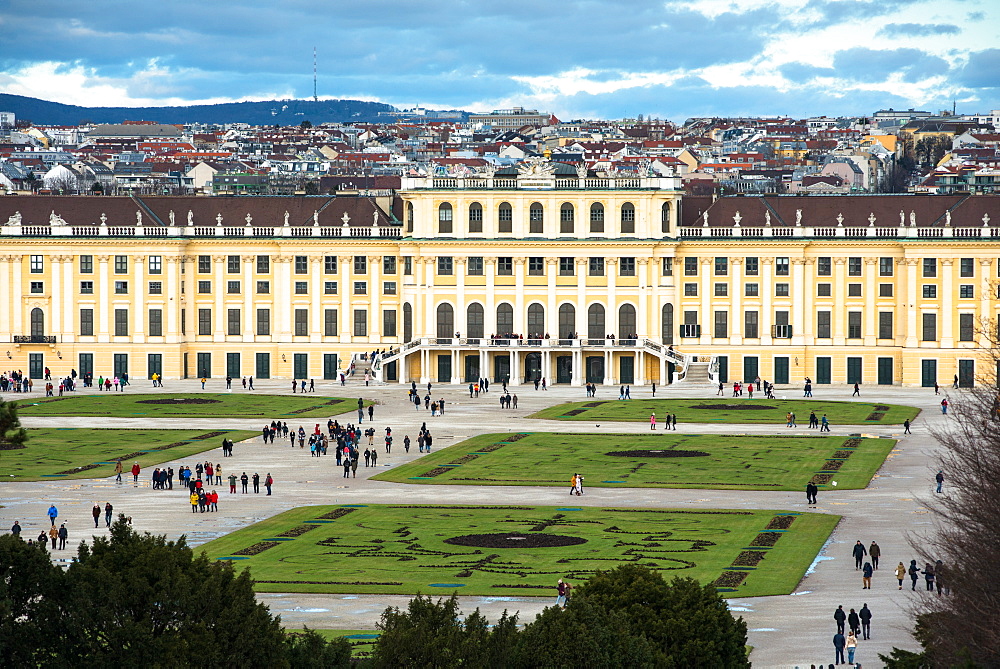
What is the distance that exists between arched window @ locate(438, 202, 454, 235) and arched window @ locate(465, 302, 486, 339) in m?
5.17

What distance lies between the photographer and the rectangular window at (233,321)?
12888 centimetres

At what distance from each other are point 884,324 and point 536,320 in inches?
886

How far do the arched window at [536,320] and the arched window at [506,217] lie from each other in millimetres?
5296

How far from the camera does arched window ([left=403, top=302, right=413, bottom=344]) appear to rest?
128 metres

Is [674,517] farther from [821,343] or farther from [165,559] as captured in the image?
[821,343]

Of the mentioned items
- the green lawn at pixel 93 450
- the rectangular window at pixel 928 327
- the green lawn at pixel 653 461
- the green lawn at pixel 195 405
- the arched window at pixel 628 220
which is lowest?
the green lawn at pixel 653 461

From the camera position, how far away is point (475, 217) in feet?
416

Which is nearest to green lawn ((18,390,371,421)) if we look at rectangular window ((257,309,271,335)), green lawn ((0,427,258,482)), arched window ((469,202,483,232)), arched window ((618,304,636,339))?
green lawn ((0,427,258,482))

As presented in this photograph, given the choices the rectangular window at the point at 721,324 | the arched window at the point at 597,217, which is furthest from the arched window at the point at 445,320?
the rectangular window at the point at 721,324

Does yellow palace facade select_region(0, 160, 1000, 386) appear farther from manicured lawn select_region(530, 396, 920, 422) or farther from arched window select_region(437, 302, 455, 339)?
manicured lawn select_region(530, 396, 920, 422)

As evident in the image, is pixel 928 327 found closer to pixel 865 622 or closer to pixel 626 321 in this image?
pixel 626 321

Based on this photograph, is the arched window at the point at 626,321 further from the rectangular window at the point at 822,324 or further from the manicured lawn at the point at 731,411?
the manicured lawn at the point at 731,411

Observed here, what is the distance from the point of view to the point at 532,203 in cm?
12625

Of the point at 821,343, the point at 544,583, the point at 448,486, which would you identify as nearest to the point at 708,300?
the point at 821,343
